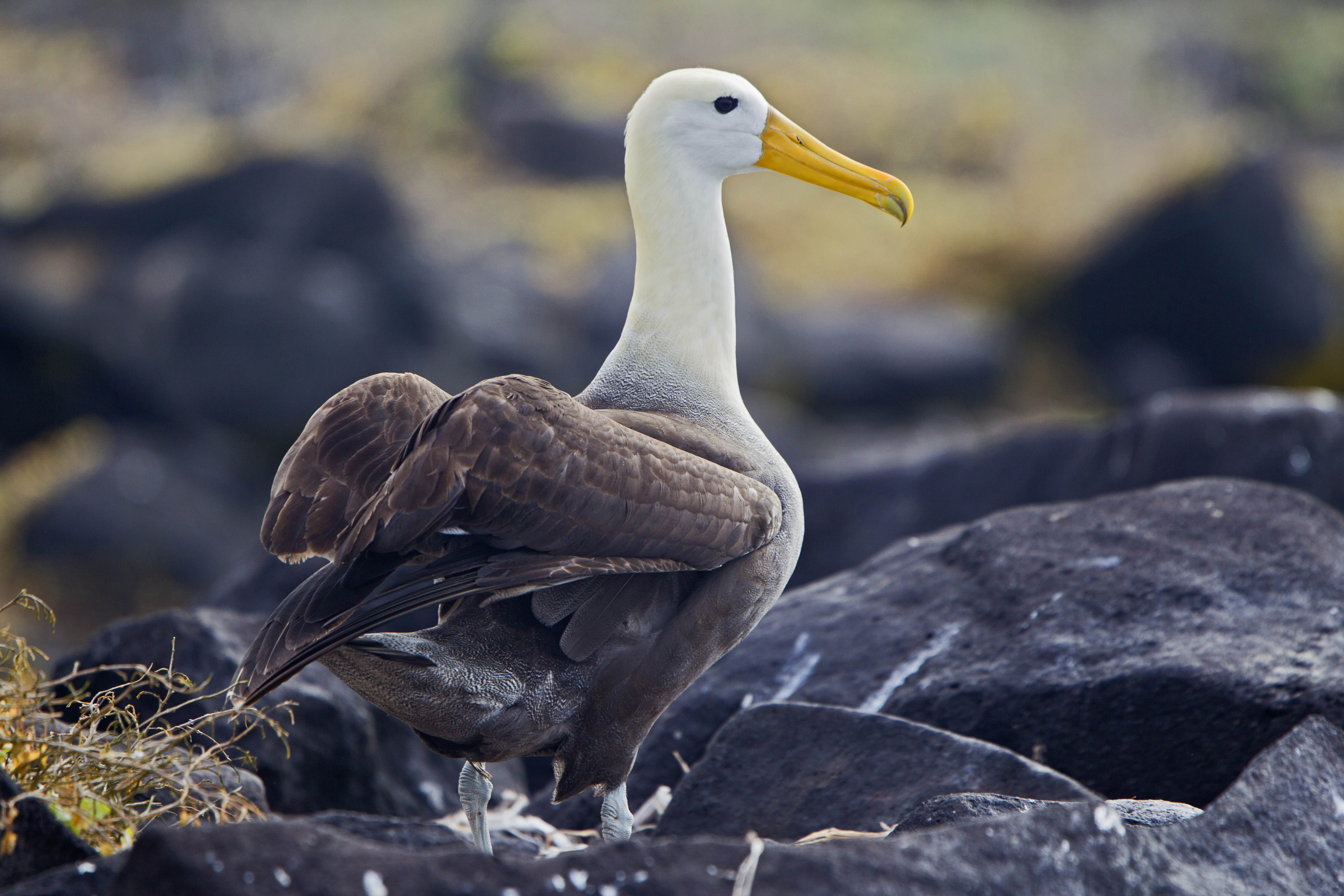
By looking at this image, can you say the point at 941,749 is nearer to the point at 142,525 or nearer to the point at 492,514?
the point at 492,514

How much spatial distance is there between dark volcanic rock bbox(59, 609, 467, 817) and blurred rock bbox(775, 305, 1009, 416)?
11855 mm

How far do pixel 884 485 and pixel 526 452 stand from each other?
15.6ft

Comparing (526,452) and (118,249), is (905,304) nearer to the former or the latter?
(118,249)

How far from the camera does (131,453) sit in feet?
40.1

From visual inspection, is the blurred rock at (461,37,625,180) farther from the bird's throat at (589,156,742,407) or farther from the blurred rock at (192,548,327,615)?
the bird's throat at (589,156,742,407)

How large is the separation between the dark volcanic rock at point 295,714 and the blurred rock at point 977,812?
6.92 feet

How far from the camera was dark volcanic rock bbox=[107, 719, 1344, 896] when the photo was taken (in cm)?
227

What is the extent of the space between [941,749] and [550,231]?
55.9ft

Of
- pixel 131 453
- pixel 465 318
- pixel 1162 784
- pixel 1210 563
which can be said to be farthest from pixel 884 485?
pixel 465 318

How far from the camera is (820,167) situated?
4.37 metres

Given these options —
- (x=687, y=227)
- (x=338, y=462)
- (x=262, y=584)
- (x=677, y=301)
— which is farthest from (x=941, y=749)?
(x=262, y=584)

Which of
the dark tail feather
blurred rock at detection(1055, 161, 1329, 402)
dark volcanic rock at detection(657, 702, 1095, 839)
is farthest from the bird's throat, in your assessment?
blurred rock at detection(1055, 161, 1329, 402)

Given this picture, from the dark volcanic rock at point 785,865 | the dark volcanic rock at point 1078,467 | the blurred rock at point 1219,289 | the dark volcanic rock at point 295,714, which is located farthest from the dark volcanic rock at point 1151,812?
the blurred rock at point 1219,289

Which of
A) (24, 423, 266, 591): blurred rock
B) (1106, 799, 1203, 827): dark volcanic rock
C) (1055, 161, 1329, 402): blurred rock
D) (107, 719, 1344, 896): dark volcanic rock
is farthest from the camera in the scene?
(1055, 161, 1329, 402): blurred rock
